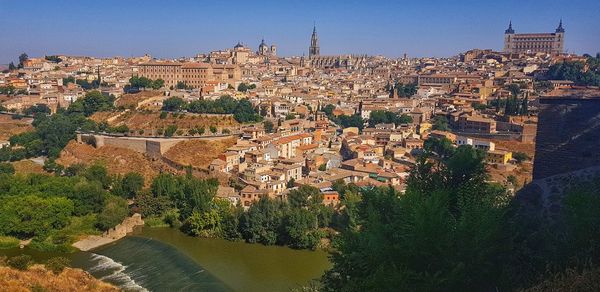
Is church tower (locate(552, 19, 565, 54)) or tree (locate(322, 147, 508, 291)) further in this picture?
church tower (locate(552, 19, 565, 54))

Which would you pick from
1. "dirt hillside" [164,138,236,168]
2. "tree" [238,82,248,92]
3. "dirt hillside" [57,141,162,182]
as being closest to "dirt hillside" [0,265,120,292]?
"dirt hillside" [57,141,162,182]

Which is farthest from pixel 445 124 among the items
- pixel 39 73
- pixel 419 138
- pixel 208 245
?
pixel 39 73

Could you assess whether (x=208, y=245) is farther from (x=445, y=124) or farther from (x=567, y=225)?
(x=445, y=124)

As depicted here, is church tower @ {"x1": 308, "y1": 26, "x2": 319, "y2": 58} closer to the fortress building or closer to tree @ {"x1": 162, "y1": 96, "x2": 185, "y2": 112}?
the fortress building

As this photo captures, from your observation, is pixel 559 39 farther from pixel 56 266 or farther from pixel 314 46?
pixel 56 266

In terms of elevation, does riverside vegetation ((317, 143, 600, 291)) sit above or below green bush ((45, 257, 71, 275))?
above
